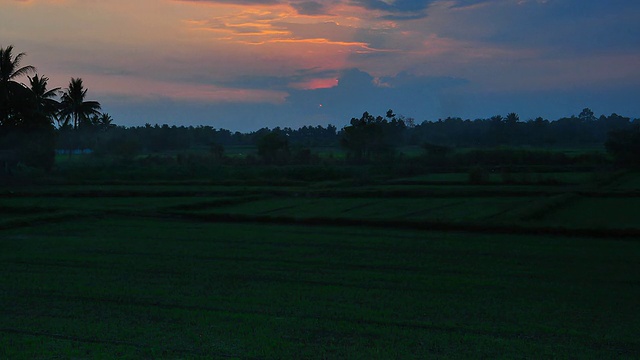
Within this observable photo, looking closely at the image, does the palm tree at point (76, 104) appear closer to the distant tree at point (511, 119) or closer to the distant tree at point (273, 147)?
the distant tree at point (273, 147)

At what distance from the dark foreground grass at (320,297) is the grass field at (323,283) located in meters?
0.03

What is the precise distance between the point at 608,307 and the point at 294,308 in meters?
4.67

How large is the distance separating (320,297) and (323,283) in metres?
1.06

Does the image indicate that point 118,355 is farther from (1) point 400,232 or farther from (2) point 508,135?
(2) point 508,135

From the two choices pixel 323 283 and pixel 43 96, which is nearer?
pixel 323 283

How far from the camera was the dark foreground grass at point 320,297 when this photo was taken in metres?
7.29

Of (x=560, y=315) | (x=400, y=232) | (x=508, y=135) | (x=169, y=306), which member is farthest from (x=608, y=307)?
(x=508, y=135)

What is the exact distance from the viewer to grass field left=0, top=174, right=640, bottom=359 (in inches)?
291

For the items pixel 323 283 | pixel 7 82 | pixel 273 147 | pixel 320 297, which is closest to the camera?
pixel 320 297

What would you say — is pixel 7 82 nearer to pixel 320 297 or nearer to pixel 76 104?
pixel 76 104

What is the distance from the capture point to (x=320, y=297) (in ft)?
31.6

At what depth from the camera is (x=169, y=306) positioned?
916 cm

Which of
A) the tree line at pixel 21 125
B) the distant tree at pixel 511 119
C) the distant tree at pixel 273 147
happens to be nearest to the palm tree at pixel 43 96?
the tree line at pixel 21 125

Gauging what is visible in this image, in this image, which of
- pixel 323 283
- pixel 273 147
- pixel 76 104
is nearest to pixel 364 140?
pixel 273 147
